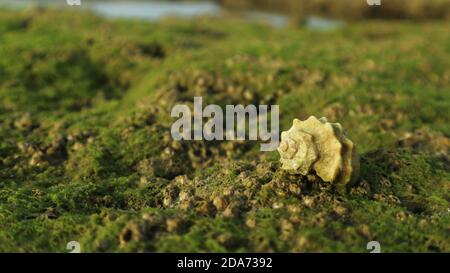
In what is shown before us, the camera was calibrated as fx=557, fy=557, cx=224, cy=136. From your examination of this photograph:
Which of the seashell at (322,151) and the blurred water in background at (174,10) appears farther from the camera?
the blurred water in background at (174,10)

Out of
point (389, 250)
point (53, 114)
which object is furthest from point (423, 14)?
point (389, 250)

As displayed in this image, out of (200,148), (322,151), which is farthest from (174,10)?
(322,151)

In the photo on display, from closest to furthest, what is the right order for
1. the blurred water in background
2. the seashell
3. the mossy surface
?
the mossy surface, the seashell, the blurred water in background

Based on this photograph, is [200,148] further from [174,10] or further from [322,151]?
[174,10]

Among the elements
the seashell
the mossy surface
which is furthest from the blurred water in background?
the seashell

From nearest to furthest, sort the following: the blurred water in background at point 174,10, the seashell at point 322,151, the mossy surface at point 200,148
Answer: the mossy surface at point 200,148
the seashell at point 322,151
the blurred water in background at point 174,10

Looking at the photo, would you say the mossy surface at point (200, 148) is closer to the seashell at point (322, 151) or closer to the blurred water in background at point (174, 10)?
the seashell at point (322, 151)

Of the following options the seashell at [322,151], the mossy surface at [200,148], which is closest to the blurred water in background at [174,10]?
the mossy surface at [200,148]

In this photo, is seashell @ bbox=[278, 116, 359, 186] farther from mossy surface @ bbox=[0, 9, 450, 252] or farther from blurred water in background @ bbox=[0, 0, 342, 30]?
blurred water in background @ bbox=[0, 0, 342, 30]
